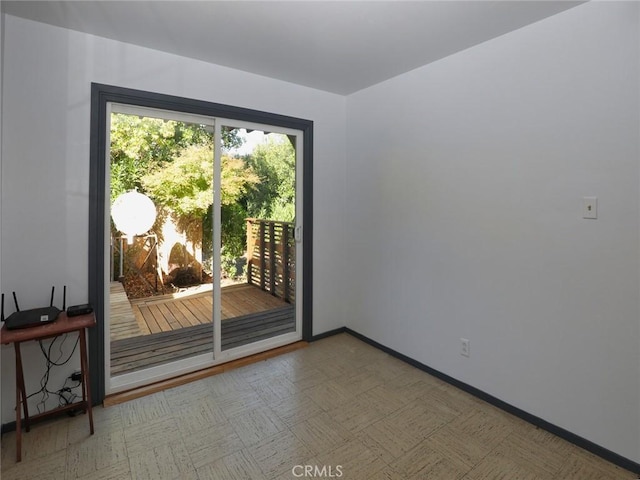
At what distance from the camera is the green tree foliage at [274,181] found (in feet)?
10.2

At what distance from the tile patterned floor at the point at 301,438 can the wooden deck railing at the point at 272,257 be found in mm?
930

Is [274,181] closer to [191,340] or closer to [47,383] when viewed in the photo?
[191,340]

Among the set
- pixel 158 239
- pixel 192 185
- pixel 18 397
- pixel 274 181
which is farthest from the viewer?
pixel 274 181

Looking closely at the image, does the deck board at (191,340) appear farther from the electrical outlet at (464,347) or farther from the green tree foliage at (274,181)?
the electrical outlet at (464,347)

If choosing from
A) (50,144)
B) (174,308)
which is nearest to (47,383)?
(174,308)

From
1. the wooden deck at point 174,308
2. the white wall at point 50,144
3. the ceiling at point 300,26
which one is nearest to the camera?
the ceiling at point 300,26

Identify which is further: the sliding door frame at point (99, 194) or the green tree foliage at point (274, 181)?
the green tree foliage at point (274, 181)

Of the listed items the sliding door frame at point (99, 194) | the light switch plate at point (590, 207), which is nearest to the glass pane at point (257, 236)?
the sliding door frame at point (99, 194)

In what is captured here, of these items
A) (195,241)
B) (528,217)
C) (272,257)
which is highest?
(528,217)

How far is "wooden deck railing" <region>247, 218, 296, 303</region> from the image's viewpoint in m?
3.16

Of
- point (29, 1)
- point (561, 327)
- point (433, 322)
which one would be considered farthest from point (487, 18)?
point (29, 1)

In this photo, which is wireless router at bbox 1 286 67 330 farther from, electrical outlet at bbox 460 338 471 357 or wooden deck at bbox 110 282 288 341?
electrical outlet at bbox 460 338 471 357

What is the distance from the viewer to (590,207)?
1873 mm

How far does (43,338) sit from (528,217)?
9.65 feet
